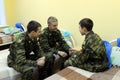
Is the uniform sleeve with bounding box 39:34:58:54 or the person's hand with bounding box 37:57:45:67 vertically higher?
the uniform sleeve with bounding box 39:34:58:54

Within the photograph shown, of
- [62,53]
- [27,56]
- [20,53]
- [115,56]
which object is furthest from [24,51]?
[115,56]

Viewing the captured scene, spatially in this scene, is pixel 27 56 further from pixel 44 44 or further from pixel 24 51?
pixel 44 44

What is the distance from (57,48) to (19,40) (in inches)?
31.5

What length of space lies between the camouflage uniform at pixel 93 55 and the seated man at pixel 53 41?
0.53 metres

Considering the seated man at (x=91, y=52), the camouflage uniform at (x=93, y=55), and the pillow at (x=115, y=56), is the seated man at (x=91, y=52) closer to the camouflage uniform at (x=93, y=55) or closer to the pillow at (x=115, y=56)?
the camouflage uniform at (x=93, y=55)

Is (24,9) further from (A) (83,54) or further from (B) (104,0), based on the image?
(A) (83,54)

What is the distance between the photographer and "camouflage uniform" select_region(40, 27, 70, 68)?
3.06m

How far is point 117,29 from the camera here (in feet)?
10.1

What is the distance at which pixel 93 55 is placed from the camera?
2.50 m

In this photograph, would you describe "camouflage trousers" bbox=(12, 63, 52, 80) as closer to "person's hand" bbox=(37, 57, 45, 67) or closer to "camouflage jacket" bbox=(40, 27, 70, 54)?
"person's hand" bbox=(37, 57, 45, 67)

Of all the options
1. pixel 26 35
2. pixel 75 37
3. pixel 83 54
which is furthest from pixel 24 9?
pixel 83 54

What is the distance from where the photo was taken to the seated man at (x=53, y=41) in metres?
3.00

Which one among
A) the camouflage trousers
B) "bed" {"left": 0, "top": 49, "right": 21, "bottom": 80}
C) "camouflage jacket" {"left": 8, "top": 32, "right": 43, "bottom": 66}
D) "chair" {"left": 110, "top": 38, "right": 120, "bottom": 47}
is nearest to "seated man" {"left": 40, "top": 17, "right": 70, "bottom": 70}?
"camouflage jacket" {"left": 8, "top": 32, "right": 43, "bottom": 66}

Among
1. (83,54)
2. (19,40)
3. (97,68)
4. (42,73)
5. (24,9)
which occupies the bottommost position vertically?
(42,73)
